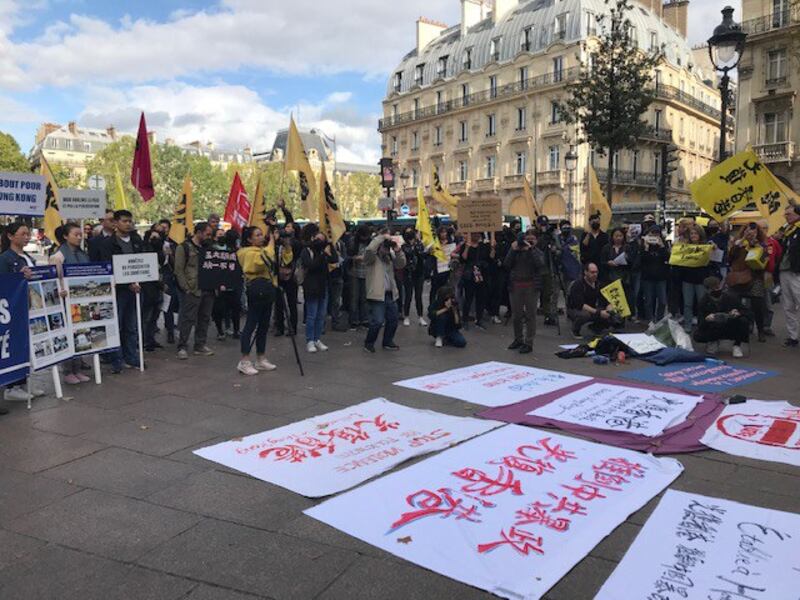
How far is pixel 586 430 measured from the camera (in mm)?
5387

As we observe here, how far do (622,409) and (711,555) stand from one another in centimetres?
282

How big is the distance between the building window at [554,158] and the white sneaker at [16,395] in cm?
5158

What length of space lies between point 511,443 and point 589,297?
5.91m

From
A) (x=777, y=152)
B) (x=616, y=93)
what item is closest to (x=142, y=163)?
(x=616, y=93)

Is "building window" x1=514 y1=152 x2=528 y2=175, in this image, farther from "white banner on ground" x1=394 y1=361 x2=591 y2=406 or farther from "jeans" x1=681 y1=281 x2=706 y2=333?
"white banner on ground" x1=394 y1=361 x2=591 y2=406

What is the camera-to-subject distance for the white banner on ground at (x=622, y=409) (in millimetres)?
5547

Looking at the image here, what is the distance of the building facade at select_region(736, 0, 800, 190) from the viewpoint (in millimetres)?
37969

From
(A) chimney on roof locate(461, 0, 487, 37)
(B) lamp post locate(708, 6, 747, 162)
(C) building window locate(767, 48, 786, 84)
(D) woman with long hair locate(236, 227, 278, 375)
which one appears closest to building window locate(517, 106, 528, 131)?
(A) chimney on roof locate(461, 0, 487, 37)

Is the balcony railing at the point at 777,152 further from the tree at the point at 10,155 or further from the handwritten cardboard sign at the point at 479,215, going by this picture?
the tree at the point at 10,155

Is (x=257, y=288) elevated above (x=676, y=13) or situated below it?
below

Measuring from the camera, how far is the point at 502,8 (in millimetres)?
62531

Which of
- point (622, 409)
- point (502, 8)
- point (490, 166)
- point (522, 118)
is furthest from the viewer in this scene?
point (502, 8)

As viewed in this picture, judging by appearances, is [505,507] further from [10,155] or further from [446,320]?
[10,155]

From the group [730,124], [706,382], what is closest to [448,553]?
[706,382]
